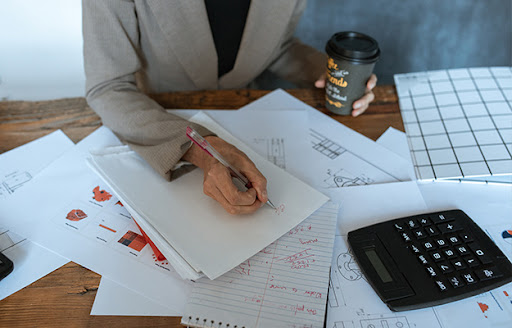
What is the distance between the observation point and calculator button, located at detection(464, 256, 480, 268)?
1.90ft

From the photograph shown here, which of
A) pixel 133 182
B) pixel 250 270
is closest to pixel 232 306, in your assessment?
pixel 250 270

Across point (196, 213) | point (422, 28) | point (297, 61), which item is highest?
point (196, 213)

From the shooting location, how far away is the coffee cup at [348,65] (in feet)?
2.66

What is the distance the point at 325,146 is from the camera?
0.84 m

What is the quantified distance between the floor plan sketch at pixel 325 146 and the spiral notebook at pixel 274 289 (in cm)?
22

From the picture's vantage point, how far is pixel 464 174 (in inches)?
29.7

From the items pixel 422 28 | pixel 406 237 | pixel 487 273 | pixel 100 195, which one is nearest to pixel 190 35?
pixel 100 195

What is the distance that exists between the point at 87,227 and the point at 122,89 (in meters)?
0.36

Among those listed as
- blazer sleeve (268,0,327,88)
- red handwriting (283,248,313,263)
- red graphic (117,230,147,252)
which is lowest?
blazer sleeve (268,0,327,88)

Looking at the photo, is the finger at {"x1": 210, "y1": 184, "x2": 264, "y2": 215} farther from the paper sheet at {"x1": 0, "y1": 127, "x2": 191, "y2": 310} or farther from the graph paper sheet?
the graph paper sheet

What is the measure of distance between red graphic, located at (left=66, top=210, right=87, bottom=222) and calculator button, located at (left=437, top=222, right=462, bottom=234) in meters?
0.59

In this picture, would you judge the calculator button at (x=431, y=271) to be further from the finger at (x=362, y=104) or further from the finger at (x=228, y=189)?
the finger at (x=362, y=104)

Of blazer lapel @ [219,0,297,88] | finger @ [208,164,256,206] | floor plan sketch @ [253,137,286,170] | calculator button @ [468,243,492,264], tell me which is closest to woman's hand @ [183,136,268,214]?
finger @ [208,164,256,206]

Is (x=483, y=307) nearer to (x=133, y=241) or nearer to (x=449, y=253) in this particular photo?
(x=449, y=253)
